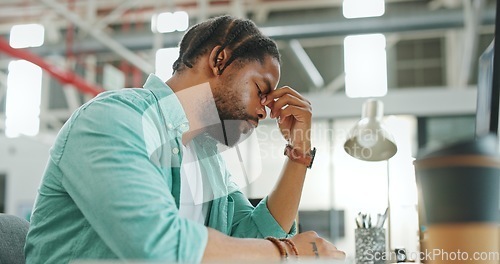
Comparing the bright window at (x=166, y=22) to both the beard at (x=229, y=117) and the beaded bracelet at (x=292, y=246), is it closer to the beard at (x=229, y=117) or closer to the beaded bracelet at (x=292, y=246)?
the beard at (x=229, y=117)

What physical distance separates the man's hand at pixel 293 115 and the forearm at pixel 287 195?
0.20ft

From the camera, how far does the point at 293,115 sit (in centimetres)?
168

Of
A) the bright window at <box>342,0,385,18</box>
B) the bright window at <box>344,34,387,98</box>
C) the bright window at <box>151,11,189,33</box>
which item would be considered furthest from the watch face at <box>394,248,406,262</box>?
the bright window at <box>344,34,387,98</box>

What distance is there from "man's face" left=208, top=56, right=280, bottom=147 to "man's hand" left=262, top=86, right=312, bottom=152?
34 millimetres

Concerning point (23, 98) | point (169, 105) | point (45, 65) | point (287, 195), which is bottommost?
point (287, 195)

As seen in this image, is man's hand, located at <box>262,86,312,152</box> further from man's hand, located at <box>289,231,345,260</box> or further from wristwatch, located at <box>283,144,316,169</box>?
man's hand, located at <box>289,231,345,260</box>

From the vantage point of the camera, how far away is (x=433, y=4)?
8.68 meters

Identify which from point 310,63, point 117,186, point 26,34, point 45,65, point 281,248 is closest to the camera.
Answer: point 117,186

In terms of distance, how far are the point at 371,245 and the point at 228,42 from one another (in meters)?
0.63

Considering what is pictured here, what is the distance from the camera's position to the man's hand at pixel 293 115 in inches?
63.3

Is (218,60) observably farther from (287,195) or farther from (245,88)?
(287,195)

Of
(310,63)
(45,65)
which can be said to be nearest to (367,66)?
(310,63)

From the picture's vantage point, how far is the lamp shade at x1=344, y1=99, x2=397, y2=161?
1.64 meters

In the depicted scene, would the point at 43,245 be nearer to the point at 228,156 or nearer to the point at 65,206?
the point at 65,206
